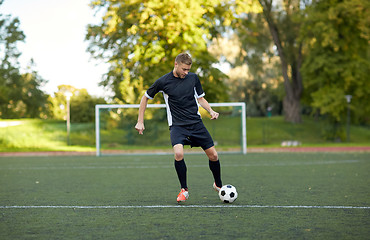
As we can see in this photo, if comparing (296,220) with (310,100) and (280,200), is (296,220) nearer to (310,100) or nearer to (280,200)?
(280,200)

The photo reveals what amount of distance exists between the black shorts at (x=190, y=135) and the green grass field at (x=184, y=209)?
810 millimetres

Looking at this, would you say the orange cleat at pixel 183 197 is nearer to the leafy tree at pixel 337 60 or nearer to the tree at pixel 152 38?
the tree at pixel 152 38

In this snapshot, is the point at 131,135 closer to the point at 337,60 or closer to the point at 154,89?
the point at 337,60

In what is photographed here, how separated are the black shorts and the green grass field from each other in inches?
31.9

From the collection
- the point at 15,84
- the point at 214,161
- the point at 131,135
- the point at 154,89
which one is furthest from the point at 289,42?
the point at 154,89

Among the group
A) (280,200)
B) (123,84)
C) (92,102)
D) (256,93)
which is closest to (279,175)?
(280,200)

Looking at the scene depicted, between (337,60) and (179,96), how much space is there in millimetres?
28956

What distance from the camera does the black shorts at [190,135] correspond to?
23.3 ft

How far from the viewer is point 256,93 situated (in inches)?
2167

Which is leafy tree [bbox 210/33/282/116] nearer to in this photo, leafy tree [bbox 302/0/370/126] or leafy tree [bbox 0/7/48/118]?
leafy tree [bbox 302/0/370/126]

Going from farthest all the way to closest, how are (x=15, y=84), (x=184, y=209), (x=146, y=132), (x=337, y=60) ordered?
(x=15, y=84)
(x=337, y=60)
(x=146, y=132)
(x=184, y=209)

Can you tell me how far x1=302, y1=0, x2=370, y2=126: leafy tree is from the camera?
32969 mm

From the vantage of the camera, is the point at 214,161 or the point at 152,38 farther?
the point at 152,38

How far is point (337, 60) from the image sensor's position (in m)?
34.1
